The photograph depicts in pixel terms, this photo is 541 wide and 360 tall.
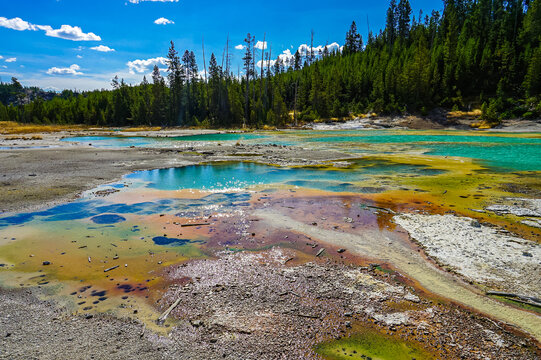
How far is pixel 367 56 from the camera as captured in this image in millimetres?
101562

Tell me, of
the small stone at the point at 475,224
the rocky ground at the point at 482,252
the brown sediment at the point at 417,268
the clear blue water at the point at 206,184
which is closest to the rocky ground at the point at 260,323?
the brown sediment at the point at 417,268

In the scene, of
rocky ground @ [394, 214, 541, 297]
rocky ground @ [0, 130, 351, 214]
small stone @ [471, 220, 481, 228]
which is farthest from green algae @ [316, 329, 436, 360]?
rocky ground @ [0, 130, 351, 214]

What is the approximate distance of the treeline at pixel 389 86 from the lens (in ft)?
229

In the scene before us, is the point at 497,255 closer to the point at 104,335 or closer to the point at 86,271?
the point at 104,335

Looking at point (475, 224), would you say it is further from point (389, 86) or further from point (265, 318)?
point (389, 86)

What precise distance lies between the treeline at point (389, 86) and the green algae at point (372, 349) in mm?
68012

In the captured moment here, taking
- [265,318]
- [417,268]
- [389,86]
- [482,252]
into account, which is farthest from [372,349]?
[389,86]

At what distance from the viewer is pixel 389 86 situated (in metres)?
78.1

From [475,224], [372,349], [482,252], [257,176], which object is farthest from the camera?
[257,176]

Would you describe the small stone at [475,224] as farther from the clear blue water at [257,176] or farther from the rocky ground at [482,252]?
the clear blue water at [257,176]

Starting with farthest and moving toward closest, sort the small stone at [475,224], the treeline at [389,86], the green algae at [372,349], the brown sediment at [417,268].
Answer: the treeline at [389,86] < the small stone at [475,224] < the brown sediment at [417,268] < the green algae at [372,349]

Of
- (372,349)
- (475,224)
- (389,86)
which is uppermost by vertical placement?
(389,86)

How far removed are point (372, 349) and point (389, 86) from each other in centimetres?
8580

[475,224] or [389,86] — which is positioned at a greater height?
[389,86]
